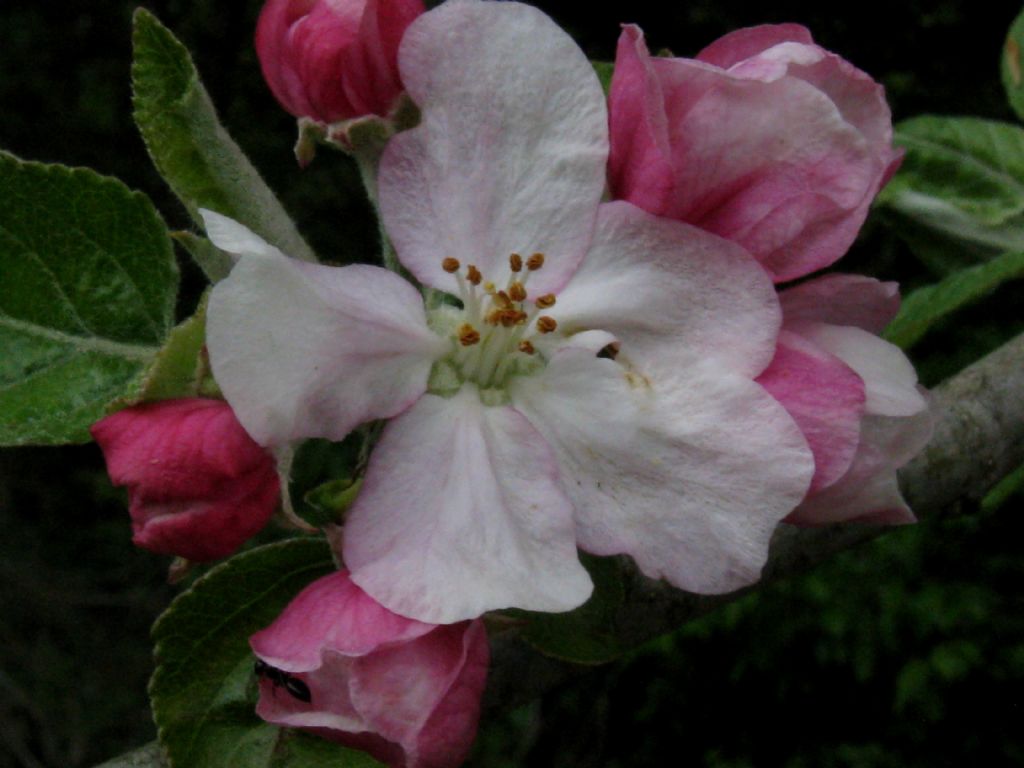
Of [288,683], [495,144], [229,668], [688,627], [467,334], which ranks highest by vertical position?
[495,144]

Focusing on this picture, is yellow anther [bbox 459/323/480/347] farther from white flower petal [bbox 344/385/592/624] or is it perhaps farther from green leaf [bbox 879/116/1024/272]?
green leaf [bbox 879/116/1024/272]

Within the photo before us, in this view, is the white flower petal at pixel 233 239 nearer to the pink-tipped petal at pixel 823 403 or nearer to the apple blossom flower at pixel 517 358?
the apple blossom flower at pixel 517 358

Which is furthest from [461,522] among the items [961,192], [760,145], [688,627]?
[688,627]

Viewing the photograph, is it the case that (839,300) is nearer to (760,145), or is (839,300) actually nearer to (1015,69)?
(760,145)

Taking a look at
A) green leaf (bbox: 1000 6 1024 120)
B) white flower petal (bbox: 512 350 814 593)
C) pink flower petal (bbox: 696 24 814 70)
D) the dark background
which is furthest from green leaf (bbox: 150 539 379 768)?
the dark background

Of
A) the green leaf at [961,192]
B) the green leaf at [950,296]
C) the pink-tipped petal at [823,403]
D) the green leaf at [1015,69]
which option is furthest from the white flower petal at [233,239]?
the green leaf at [1015,69]
